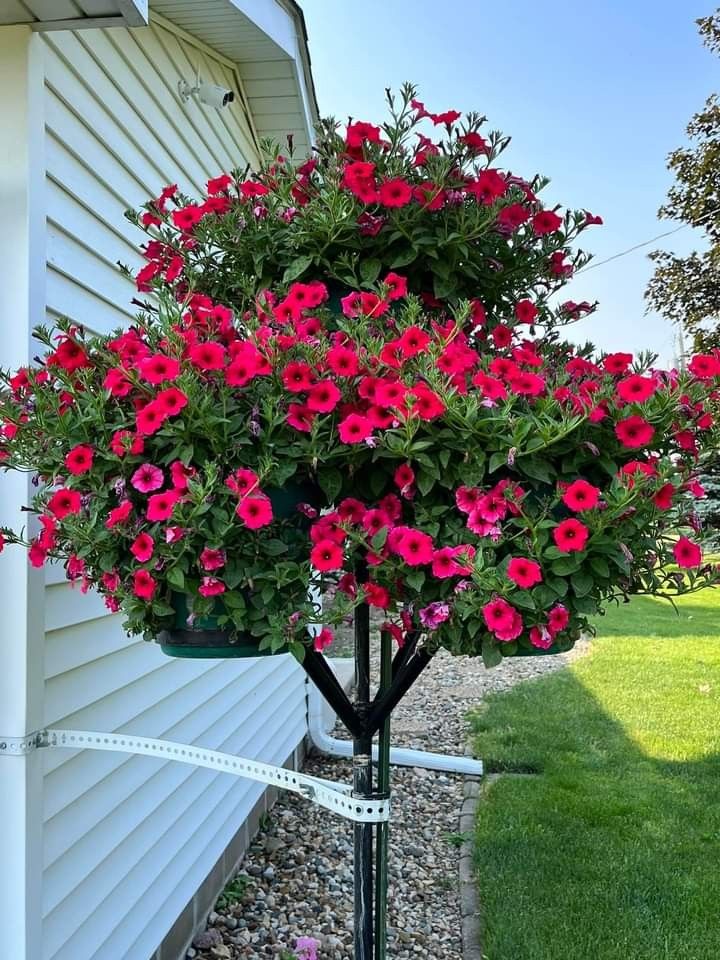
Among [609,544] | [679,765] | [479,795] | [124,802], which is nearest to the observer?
[609,544]

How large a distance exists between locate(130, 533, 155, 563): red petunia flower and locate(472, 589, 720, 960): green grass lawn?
85.0 inches

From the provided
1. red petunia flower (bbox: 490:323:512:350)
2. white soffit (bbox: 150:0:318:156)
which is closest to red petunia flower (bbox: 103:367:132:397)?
red petunia flower (bbox: 490:323:512:350)

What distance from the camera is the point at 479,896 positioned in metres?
3.12

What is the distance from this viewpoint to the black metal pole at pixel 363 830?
155 centimetres

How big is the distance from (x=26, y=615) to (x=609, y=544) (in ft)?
4.04

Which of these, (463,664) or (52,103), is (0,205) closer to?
(52,103)

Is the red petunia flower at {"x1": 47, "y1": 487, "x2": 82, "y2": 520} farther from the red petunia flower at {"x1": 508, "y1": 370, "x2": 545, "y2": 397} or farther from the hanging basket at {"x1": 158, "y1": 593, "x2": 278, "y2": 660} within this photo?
the red petunia flower at {"x1": 508, "y1": 370, "x2": 545, "y2": 397}

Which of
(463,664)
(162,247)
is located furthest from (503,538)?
(463,664)

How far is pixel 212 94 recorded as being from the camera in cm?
314

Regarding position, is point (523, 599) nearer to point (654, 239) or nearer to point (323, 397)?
point (323, 397)

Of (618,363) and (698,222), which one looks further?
(698,222)

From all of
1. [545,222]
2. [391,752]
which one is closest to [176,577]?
[545,222]

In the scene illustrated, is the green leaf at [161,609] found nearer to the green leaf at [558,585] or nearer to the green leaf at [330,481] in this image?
the green leaf at [330,481]

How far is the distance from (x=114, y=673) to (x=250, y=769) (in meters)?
0.87
